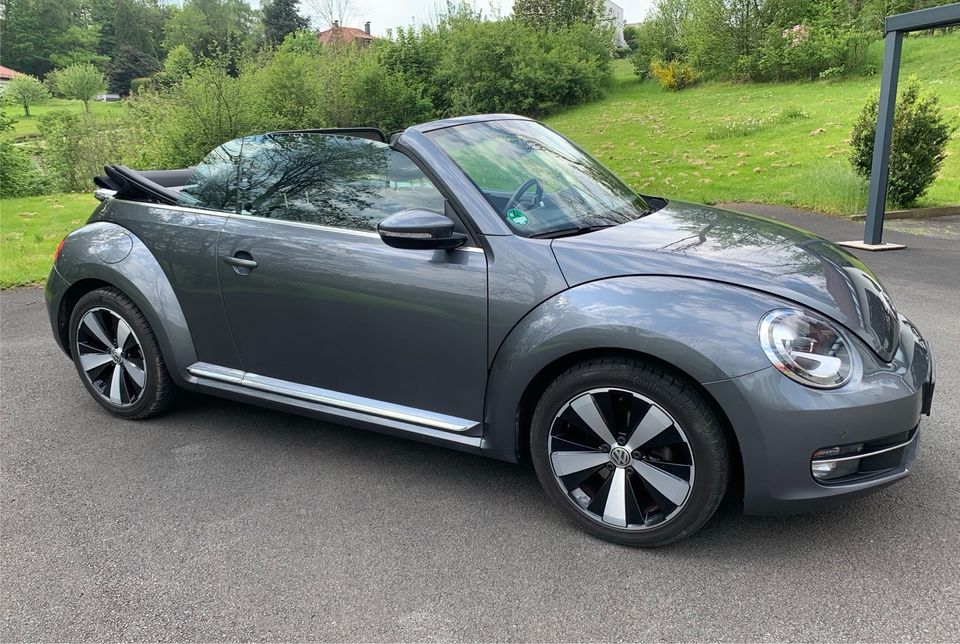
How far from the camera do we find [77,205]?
1325 cm

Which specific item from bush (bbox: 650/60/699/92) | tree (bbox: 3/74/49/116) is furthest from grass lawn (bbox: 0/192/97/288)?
tree (bbox: 3/74/49/116)

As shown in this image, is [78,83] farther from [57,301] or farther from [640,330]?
[640,330]

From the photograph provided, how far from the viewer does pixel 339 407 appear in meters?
3.11

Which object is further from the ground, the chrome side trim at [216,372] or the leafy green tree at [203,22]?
the leafy green tree at [203,22]

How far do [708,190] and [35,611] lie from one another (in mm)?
12860

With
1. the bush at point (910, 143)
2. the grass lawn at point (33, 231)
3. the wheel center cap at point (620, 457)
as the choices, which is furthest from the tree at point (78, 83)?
the wheel center cap at point (620, 457)

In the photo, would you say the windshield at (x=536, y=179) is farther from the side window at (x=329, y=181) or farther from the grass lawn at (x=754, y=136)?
the grass lawn at (x=754, y=136)

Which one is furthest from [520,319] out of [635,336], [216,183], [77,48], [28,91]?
[77,48]

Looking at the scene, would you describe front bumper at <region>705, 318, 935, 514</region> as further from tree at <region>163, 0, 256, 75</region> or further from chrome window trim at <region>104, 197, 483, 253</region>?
tree at <region>163, 0, 256, 75</region>

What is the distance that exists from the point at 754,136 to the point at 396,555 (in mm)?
19736

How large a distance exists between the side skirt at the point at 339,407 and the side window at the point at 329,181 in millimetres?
778

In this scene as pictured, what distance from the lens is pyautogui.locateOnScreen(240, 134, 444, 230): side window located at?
3.03 meters

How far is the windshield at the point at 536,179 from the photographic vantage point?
2.91 m

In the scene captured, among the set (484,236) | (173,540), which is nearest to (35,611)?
(173,540)
